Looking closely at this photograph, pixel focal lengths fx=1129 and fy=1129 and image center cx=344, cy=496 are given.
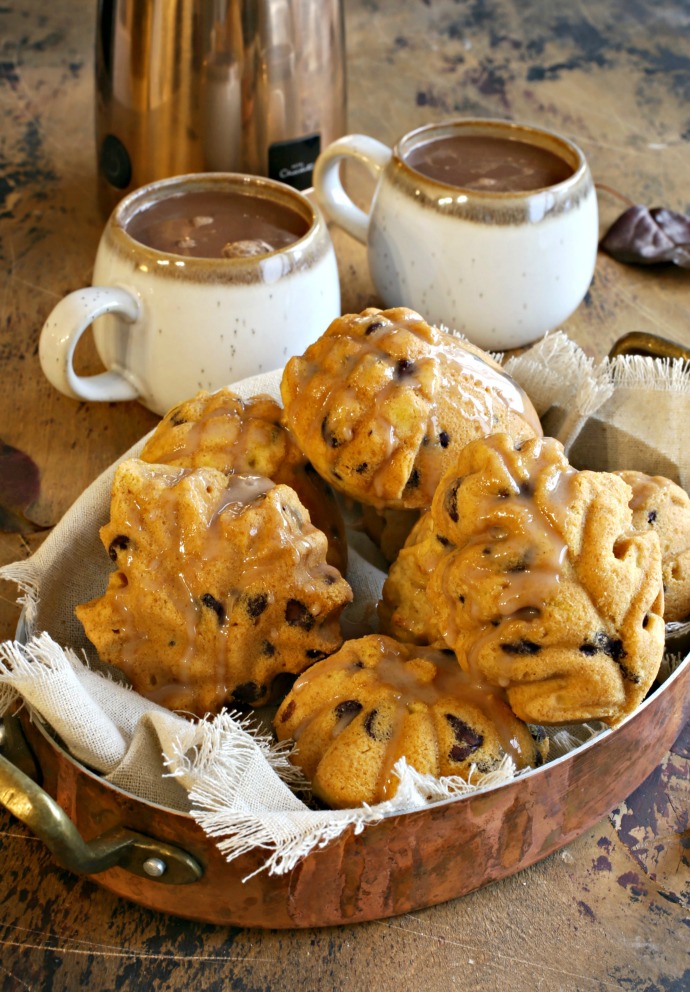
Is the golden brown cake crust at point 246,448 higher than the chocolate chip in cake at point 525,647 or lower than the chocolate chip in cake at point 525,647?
lower

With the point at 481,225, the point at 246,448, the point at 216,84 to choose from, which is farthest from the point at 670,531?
the point at 216,84

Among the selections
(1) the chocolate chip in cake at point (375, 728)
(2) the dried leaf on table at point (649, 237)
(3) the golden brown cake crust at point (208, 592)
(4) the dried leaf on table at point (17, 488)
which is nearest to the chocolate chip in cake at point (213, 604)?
(3) the golden brown cake crust at point (208, 592)

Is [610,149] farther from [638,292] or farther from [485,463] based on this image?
[485,463]

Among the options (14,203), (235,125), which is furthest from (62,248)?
(235,125)

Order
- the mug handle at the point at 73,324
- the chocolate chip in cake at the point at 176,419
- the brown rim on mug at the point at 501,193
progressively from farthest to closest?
1. the brown rim on mug at the point at 501,193
2. the mug handle at the point at 73,324
3. the chocolate chip in cake at the point at 176,419

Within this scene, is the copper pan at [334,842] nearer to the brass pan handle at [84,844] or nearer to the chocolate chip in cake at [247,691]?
the brass pan handle at [84,844]
